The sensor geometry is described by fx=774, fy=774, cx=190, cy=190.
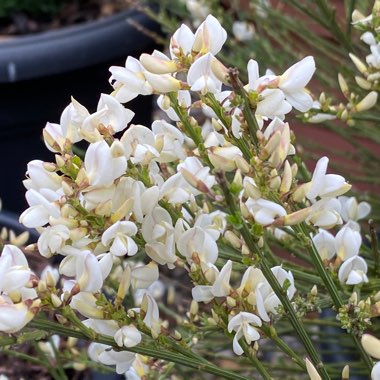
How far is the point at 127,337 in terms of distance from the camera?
0.55 m

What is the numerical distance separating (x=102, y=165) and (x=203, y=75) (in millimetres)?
94

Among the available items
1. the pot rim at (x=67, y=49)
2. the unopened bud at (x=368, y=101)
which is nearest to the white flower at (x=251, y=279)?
the unopened bud at (x=368, y=101)

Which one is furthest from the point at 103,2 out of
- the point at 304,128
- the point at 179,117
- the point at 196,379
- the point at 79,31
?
the point at 179,117

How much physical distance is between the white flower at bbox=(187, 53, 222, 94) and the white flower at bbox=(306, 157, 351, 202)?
0.09 metres

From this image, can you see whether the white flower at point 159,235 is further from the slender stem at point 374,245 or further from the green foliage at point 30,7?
the green foliage at point 30,7

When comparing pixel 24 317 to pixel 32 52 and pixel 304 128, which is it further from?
pixel 304 128

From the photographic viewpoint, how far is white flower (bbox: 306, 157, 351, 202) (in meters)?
0.55

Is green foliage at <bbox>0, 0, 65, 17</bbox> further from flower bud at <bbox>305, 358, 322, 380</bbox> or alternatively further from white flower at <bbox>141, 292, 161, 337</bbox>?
flower bud at <bbox>305, 358, 322, 380</bbox>

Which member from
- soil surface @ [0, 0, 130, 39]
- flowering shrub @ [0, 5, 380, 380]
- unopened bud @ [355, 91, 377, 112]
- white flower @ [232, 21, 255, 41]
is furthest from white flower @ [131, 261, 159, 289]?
soil surface @ [0, 0, 130, 39]

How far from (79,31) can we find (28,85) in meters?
0.19

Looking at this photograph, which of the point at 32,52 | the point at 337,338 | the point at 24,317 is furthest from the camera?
the point at 32,52

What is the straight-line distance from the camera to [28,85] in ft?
6.26

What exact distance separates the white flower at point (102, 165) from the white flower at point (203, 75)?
2.8 inches

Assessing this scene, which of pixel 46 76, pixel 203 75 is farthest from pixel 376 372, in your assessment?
pixel 46 76
